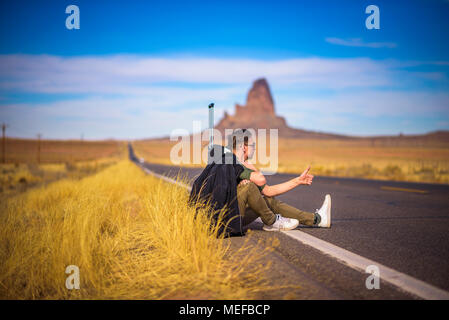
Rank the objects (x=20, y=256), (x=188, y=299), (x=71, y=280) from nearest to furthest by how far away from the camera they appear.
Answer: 1. (x=188, y=299)
2. (x=71, y=280)
3. (x=20, y=256)

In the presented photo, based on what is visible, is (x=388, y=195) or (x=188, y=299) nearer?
(x=188, y=299)

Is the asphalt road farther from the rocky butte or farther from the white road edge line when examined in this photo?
the rocky butte

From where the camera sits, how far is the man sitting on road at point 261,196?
4.61 m

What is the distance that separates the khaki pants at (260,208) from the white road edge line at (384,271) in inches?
20.1

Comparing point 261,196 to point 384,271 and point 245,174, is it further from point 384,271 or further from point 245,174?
point 384,271

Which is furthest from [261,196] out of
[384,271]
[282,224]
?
[384,271]

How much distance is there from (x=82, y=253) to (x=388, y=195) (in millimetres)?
8839

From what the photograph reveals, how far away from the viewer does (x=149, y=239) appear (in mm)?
4410

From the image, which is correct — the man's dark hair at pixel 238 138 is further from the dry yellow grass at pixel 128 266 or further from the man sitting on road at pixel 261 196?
the dry yellow grass at pixel 128 266

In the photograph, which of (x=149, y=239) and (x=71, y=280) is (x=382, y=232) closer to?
(x=149, y=239)

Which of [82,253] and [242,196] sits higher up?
[242,196]

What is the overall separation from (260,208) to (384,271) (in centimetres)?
195
